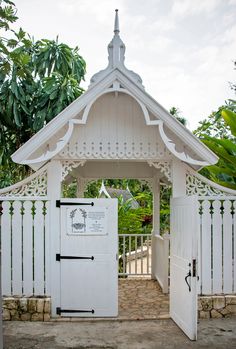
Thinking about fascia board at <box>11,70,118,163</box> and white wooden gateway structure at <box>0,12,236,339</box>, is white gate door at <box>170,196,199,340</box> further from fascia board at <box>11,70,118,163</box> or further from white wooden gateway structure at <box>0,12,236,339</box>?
fascia board at <box>11,70,118,163</box>

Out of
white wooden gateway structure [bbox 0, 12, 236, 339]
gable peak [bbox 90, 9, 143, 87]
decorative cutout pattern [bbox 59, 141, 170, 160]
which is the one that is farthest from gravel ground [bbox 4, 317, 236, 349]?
gable peak [bbox 90, 9, 143, 87]

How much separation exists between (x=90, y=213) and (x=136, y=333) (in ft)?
6.19

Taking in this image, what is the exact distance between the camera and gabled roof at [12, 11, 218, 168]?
225 inches

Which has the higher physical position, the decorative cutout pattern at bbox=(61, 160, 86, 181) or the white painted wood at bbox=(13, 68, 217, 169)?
the white painted wood at bbox=(13, 68, 217, 169)

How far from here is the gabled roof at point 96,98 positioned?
5.71 m

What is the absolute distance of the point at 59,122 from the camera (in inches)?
227

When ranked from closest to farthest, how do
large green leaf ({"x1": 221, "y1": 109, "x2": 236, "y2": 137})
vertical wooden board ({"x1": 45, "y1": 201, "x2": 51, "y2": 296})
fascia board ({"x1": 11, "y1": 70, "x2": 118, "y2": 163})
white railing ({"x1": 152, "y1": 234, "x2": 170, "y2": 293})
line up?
fascia board ({"x1": 11, "y1": 70, "x2": 118, "y2": 163}), vertical wooden board ({"x1": 45, "y1": 201, "x2": 51, "y2": 296}), large green leaf ({"x1": 221, "y1": 109, "x2": 236, "y2": 137}), white railing ({"x1": 152, "y1": 234, "x2": 170, "y2": 293})

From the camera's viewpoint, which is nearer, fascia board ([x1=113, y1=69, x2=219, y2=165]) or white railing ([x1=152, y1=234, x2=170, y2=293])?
fascia board ([x1=113, y1=69, x2=219, y2=165])

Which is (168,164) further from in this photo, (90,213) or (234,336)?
(234,336)

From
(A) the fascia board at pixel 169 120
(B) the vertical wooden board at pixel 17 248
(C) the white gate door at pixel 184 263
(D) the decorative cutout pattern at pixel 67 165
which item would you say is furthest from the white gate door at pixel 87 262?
(A) the fascia board at pixel 169 120

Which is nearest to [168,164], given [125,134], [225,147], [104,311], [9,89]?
[125,134]

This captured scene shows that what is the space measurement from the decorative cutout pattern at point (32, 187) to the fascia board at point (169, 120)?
1.90 metres

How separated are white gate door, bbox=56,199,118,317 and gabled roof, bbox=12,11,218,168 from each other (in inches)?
38.6

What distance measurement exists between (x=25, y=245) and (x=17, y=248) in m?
0.13
